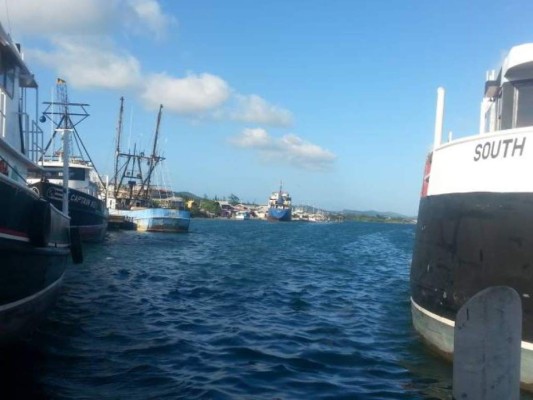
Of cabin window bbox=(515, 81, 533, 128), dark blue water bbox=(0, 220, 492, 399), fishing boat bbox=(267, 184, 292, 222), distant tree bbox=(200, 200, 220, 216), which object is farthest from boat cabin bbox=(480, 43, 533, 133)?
distant tree bbox=(200, 200, 220, 216)

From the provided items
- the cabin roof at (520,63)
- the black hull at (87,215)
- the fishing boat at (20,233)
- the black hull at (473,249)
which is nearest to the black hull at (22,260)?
the fishing boat at (20,233)

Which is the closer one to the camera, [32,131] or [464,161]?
[464,161]

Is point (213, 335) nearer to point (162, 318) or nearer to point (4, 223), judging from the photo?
point (162, 318)

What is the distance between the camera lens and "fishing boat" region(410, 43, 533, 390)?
22.0 ft

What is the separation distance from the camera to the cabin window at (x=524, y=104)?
813 cm

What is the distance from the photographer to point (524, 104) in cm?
828

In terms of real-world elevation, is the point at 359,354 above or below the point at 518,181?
below

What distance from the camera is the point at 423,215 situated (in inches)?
366

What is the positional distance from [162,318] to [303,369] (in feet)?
12.7

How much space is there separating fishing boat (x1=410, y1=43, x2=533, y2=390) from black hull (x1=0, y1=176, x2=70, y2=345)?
604cm

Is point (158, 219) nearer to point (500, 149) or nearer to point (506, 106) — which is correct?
point (506, 106)

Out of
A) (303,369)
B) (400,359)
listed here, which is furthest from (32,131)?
(400,359)

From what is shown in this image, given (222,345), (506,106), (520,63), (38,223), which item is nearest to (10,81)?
(38,223)

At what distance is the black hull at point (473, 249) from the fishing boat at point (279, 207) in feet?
375
